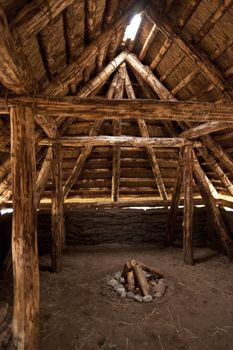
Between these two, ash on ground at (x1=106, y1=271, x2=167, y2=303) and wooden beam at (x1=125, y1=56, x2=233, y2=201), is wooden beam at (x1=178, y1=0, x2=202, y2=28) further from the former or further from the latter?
ash on ground at (x1=106, y1=271, x2=167, y2=303)

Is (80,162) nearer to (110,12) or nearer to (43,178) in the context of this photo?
(43,178)

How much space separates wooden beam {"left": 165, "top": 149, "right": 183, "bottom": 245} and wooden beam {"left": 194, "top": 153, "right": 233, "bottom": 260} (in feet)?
1.30

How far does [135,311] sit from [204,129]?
359 cm

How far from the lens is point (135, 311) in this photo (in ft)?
14.3

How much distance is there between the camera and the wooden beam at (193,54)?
4242mm

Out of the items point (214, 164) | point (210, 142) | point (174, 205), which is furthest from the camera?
point (174, 205)

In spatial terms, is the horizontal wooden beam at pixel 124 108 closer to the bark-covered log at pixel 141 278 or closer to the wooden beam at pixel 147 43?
the wooden beam at pixel 147 43

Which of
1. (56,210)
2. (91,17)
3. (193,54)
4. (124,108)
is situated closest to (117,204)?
(56,210)

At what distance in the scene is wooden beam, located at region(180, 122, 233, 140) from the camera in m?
4.73

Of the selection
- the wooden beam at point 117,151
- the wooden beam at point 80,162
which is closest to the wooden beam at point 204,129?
the wooden beam at point 117,151

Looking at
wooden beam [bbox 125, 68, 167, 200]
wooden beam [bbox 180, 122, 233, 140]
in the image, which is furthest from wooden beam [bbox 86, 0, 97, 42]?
wooden beam [bbox 180, 122, 233, 140]

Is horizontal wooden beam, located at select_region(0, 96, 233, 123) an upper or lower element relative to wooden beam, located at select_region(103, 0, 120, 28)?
lower

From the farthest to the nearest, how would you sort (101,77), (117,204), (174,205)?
1. (117,204)
2. (174,205)
3. (101,77)

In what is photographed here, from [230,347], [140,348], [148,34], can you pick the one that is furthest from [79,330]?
[148,34]
